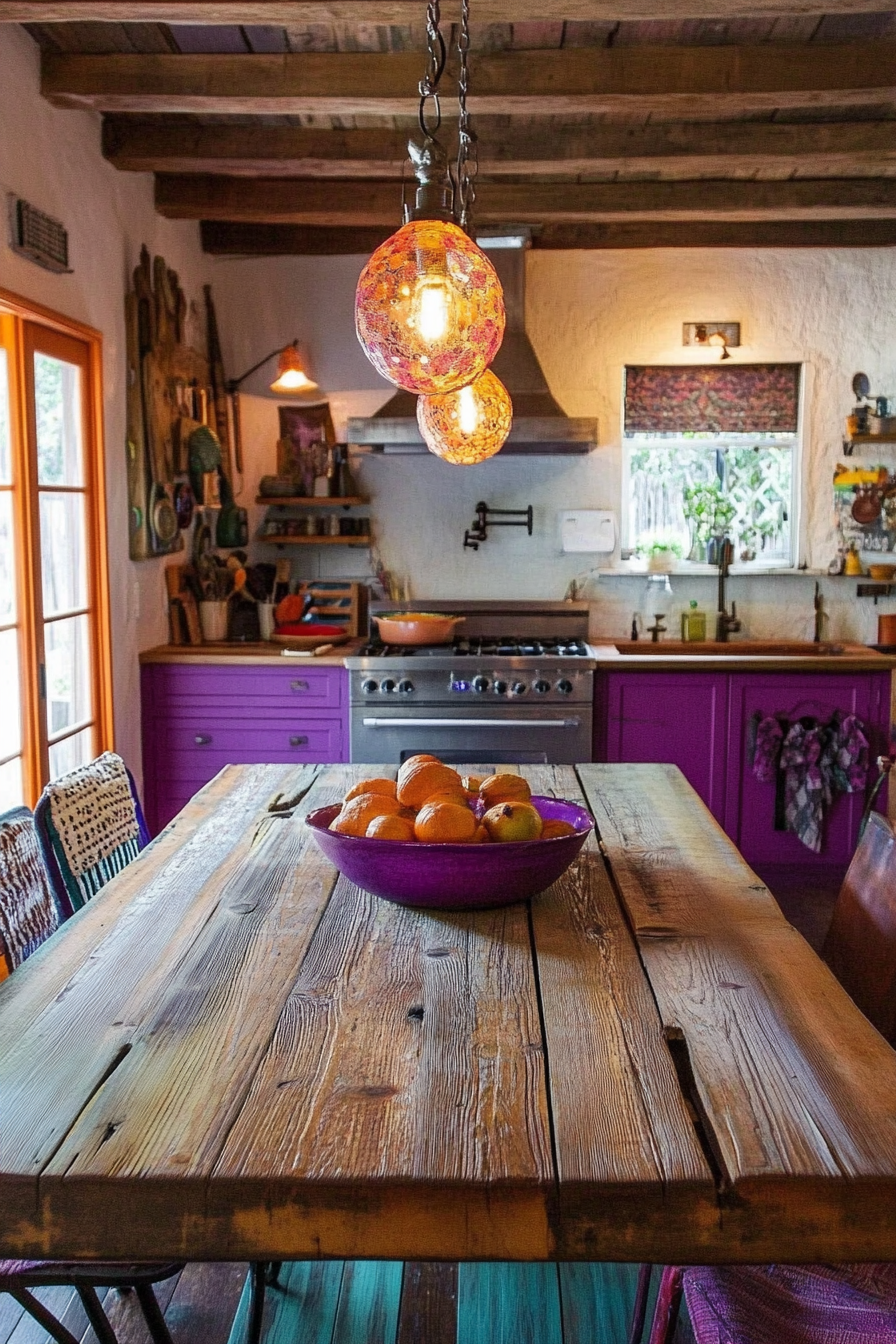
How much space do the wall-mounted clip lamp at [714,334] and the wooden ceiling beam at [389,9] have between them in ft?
7.32

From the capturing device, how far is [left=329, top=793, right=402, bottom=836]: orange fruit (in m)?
1.87

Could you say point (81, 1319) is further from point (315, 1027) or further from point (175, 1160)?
point (175, 1160)

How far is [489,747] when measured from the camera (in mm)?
4469

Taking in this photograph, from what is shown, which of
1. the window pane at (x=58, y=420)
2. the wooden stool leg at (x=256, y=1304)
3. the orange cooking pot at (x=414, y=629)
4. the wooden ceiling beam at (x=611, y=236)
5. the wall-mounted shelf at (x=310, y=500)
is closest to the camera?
the wooden stool leg at (x=256, y=1304)

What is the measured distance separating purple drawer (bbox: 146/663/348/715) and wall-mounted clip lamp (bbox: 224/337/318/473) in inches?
44.4

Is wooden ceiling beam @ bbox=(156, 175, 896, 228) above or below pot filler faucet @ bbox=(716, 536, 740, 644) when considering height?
above

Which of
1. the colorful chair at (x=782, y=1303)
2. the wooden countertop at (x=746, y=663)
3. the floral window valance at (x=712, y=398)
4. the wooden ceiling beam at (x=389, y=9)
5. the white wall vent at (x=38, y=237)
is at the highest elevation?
the wooden ceiling beam at (x=389, y=9)

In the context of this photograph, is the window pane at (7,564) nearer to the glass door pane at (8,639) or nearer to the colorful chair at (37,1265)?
the glass door pane at (8,639)

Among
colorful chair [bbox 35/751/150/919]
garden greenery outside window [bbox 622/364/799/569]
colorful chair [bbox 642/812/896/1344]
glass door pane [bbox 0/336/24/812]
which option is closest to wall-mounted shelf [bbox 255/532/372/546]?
garden greenery outside window [bbox 622/364/799/569]

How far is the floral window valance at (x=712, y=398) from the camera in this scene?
16.6 feet

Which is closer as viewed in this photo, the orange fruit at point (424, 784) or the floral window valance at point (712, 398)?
the orange fruit at point (424, 784)

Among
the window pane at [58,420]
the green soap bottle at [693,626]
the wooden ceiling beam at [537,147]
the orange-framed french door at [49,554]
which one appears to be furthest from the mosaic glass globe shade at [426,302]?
the green soap bottle at [693,626]

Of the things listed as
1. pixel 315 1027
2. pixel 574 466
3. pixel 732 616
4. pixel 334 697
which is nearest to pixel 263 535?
pixel 334 697

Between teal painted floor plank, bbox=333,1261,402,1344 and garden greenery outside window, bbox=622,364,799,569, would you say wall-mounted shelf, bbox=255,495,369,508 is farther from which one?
teal painted floor plank, bbox=333,1261,402,1344
